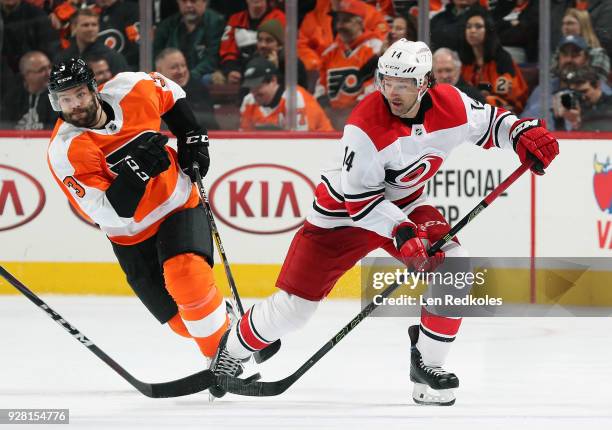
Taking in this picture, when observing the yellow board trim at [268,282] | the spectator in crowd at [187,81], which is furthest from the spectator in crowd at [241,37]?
the yellow board trim at [268,282]

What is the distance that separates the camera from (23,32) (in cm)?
577

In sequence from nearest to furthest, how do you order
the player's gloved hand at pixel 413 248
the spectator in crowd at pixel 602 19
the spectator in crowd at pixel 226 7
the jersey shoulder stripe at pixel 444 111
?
the player's gloved hand at pixel 413 248, the jersey shoulder stripe at pixel 444 111, the spectator in crowd at pixel 602 19, the spectator in crowd at pixel 226 7

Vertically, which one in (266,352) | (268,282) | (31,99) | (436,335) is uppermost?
(31,99)

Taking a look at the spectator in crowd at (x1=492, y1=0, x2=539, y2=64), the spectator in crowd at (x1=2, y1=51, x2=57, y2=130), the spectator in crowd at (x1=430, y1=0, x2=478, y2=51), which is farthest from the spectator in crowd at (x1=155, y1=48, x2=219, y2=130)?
the spectator in crowd at (x1=492, y1=0, x2=539, y2=64)

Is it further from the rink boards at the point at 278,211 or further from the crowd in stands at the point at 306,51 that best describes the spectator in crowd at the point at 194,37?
the rink boards at the point at 278,211

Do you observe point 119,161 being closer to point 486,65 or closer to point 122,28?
point 122,28

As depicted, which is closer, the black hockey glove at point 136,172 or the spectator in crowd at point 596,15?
the black hockey glove at point 136,172

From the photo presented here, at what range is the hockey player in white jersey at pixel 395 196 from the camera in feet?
10.6

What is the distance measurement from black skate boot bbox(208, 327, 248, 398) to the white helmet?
3.21ft

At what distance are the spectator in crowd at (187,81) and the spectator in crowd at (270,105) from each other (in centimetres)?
17

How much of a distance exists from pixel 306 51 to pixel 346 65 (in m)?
0.21

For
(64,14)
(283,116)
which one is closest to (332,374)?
(283,116)

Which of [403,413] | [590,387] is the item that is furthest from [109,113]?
[590,387]

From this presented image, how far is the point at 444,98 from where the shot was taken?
340 cm
